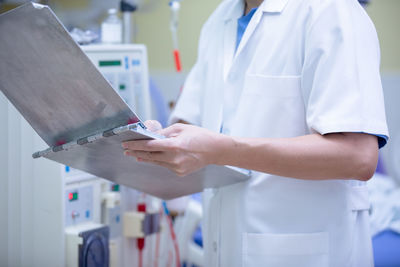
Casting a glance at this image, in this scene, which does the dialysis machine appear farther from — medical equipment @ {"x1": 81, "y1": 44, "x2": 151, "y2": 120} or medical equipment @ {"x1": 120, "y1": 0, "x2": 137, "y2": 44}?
medical equipment @ {"x1": 120, "y1": 0, "x2": 137, "y2": 44}

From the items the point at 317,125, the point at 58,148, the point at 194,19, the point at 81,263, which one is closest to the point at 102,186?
the point at 81,263

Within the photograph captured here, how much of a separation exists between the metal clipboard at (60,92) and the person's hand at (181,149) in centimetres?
2

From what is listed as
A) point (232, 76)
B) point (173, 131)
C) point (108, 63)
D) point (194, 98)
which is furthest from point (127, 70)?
point (173, 131)

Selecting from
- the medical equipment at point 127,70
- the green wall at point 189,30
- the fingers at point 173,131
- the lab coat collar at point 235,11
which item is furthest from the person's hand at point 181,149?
the green wall at point 189,30

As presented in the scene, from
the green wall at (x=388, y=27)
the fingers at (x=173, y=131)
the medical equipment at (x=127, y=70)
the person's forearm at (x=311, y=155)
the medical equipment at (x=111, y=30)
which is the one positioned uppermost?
the green wall at (x=388, y=27)

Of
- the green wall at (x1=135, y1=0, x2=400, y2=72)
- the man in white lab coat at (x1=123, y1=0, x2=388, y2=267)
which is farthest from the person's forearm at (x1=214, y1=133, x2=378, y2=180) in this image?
the green wall at (x1=135, y1=0, x2=400, y2=72)

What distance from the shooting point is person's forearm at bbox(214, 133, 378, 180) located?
103 centimetres

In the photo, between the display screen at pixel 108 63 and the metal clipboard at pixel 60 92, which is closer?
the metal clipboard at pixel 60 92

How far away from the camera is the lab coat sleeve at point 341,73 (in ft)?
3.43

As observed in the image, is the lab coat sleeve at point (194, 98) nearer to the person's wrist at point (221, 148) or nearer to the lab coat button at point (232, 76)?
the lab coat button at point (232, 76)

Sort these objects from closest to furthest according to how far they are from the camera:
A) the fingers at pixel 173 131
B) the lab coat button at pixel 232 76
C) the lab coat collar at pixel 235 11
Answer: the fingers at pixel 173 131, the lab coat button at pixel 232 76, the lab coat collar at pixel 235 11

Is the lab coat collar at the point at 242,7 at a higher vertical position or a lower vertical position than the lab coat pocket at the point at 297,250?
higher

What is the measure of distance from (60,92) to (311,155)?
1.69 ft

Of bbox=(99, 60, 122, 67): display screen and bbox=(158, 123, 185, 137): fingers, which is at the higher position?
bbox=(99, 60, 122, 67): display screen
